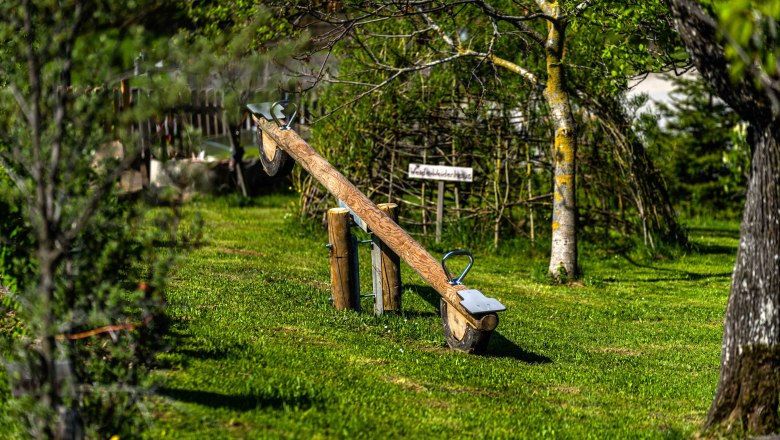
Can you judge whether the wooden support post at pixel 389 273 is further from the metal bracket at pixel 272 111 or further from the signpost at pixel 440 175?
the signpost at pixel 440 175

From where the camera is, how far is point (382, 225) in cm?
855

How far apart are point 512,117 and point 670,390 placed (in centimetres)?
702

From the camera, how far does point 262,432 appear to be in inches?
208

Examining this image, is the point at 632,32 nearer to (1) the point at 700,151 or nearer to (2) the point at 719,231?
(2) the point at 719,231

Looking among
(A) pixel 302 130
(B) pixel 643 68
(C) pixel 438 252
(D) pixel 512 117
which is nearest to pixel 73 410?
(B) pixel 643 68

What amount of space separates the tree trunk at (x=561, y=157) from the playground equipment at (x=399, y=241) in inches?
151

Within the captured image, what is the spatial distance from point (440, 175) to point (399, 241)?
546 cm

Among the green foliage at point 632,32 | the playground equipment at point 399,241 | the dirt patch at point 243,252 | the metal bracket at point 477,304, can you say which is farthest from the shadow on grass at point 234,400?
the dirt patch at point 243,252

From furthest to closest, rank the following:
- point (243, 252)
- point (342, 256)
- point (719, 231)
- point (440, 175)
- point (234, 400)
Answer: point (719, 231), point (440, 175), point (243, 252), point (342, 256), point (234, 400)

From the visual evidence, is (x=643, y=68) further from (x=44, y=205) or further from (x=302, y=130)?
(x=44, y=205)

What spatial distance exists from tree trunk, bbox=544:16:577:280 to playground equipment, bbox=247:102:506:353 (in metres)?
3.84

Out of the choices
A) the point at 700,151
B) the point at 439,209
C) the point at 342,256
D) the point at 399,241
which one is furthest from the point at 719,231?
the point at 399,241

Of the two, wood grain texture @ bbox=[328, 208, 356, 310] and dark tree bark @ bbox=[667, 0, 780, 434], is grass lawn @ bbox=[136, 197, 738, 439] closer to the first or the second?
wood grain texture @ bbox=[328, 208, 356, 310]

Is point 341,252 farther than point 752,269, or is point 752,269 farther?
point 341,252
